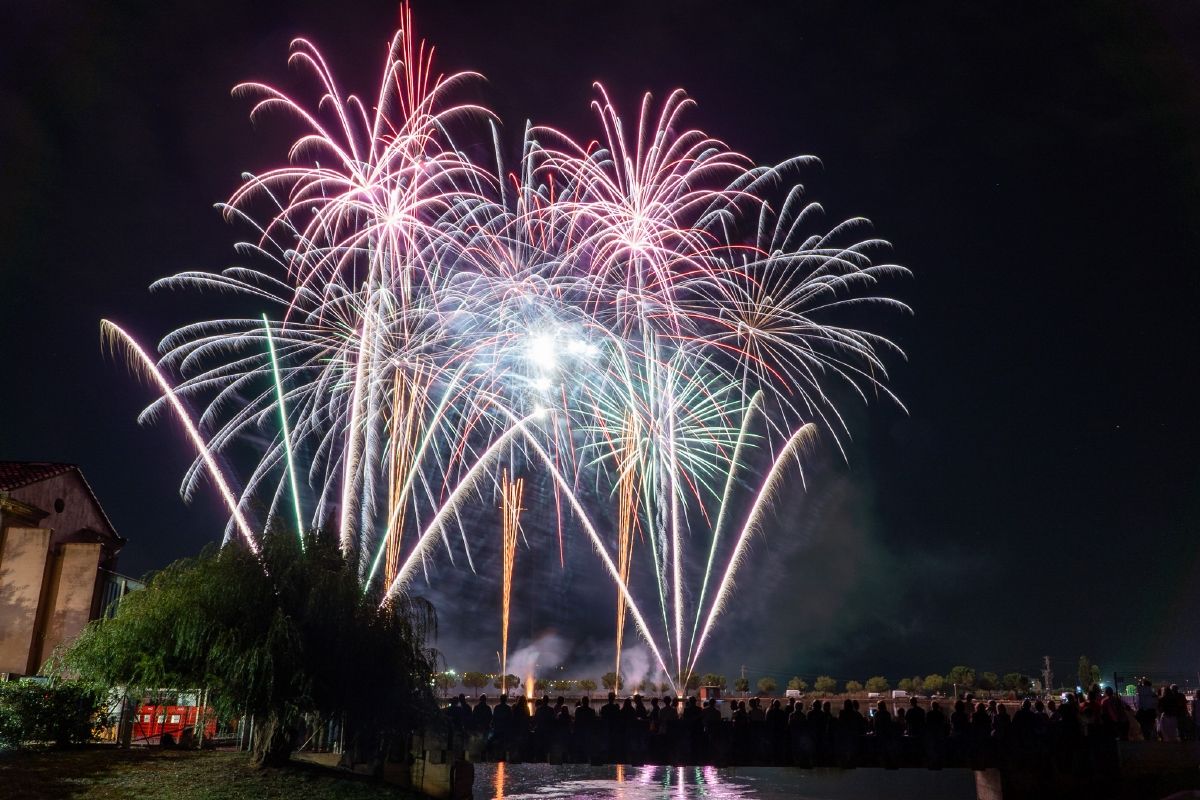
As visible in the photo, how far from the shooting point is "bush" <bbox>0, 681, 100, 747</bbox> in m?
23.8

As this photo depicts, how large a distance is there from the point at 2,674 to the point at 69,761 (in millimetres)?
11158

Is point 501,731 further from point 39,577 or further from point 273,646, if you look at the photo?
point 39,577

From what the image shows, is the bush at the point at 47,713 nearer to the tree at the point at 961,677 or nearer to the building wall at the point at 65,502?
the building wall at the point at 65,502

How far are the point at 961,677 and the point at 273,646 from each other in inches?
2889

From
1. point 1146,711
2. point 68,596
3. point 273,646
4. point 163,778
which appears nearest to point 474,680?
point 68,596

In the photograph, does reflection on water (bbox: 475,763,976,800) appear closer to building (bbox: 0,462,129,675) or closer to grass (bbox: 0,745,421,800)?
grass (bbox: 0,745,421,800)

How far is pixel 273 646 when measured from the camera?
2306 cm

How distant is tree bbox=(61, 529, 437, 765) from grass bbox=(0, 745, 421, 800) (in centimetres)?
102

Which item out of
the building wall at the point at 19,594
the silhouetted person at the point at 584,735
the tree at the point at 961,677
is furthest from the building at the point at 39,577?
the tree at the point at 961,677

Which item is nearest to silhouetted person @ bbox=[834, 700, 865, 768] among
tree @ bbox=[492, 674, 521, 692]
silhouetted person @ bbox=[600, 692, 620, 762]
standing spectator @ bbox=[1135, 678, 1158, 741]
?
silhouetted person @ bbox=[600, 692, 620, 762]

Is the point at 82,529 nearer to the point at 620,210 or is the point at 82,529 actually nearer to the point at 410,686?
the point at 410,686

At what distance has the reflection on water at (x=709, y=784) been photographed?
131 ft

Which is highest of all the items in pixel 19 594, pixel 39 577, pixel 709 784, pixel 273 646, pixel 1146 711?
pixel 39 577

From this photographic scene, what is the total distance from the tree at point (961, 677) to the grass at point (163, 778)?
67.6 meters
